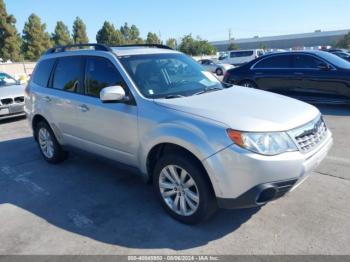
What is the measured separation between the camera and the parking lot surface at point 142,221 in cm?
305

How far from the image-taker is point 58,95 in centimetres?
486

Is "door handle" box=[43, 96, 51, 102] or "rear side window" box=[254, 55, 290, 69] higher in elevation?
"rear side window" box=[254, 55, 290, 69]

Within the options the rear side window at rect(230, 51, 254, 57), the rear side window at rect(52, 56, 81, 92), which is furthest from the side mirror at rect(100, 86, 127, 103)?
the rear side window at rect(230, 51, 254, 57)

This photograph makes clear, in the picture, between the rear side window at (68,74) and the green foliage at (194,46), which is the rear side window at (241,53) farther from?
the green foliage at (194,46)

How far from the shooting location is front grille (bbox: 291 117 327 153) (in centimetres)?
302

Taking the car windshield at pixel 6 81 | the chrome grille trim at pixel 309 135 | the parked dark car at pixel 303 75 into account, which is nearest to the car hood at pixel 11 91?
the car windshield at pixel 6 81

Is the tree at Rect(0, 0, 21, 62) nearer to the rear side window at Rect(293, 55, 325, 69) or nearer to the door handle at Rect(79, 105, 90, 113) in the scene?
the rear side window at Rect(293, 55, 325, 69)

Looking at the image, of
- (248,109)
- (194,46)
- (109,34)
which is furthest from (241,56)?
(194,46)

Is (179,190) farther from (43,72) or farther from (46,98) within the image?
(43,72)

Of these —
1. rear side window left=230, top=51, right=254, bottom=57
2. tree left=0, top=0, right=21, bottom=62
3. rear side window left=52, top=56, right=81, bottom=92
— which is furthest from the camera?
tree left=0, top=0, right=21, bottom=62

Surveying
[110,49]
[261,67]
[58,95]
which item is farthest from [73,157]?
[261,67]

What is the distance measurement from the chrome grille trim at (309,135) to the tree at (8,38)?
42.6 m

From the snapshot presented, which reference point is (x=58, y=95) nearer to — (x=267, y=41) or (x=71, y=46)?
(x=71, y=46)

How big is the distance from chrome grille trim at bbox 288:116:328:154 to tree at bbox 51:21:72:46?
52854mm
